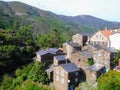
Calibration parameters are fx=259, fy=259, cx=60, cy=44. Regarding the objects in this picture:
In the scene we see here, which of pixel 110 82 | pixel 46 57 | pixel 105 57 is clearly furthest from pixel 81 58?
pixel 110 82

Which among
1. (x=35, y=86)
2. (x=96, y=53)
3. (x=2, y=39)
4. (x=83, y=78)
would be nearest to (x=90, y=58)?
(x=96, y=53)

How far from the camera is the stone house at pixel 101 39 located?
64438 millimetres

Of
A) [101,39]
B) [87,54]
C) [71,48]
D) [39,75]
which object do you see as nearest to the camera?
[39,75]

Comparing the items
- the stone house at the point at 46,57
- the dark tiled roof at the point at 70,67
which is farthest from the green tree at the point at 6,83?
the dark tiled roof at the point at 70,67

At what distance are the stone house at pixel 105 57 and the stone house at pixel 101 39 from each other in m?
9.67

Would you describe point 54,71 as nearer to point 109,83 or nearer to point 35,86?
point 35,86

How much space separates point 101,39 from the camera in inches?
2645

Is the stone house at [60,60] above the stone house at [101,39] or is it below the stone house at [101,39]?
below

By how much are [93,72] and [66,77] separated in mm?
5332

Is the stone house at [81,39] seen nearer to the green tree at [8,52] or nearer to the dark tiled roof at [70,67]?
the dark tiled roof at [70,67]

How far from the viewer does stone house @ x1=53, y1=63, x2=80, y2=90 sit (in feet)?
166

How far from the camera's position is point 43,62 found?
2416 inches

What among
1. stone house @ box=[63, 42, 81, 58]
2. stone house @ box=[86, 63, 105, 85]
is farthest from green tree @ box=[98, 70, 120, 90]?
stone house @ box=[63, 42, 81, 58]

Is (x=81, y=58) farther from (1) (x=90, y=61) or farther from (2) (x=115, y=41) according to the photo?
(2) (x=115, y=41)
